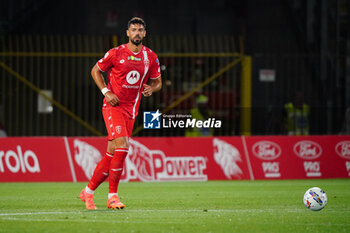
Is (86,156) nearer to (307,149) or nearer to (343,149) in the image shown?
(307,149)

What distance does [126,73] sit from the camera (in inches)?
381

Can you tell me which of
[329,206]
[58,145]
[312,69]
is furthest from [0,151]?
[312,69]

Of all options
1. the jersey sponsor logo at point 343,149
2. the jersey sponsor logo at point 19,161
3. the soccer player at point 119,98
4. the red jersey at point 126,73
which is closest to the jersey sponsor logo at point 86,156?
the jersey sponsor logo at point 19,161

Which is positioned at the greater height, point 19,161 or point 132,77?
point 132,77

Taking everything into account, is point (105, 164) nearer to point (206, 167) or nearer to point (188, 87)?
point (206, 167)

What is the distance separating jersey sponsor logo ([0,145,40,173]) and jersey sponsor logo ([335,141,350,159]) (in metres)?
7.00

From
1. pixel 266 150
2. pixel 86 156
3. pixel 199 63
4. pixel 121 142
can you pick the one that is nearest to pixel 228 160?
pixel 266 150

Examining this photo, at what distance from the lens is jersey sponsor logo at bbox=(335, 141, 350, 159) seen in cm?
1744

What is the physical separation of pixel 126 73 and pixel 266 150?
820 cm

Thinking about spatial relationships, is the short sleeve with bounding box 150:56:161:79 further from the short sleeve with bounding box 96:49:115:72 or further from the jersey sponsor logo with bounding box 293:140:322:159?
the jersey sponsor logo with bounding box 293:140:322:159

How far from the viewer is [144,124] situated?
59.5ft

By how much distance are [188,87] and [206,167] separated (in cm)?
597

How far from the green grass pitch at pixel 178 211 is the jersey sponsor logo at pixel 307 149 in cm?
270

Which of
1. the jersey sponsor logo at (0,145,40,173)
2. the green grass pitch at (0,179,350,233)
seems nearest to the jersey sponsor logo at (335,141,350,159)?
the green grass pitch at (0,179,350,233)
